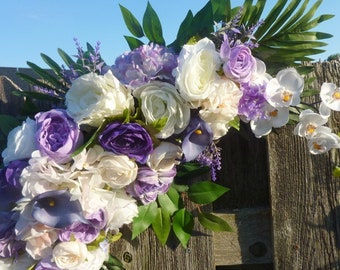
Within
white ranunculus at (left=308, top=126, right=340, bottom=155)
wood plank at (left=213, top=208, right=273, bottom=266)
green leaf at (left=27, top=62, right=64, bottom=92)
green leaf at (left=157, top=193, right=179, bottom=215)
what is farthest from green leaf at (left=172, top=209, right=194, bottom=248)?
green leaf at (left=27, top=62, right=64, bottom=92)

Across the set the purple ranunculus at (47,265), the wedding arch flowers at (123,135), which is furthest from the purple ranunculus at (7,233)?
the purple ranunculus at (47,265)

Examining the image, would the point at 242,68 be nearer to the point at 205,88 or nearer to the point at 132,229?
the point at 205,88

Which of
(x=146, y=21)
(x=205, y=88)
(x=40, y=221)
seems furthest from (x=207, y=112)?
(x=40, y=221)

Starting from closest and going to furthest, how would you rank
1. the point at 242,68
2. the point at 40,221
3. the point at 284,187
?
the point at 40,221, the point at 242,68, the point at 284,187

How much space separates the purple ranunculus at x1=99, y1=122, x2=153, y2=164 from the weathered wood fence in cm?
36

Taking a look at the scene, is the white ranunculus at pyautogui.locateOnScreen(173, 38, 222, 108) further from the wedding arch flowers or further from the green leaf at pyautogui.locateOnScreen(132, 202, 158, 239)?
the green leaf at pyautogui.locateOnScreen(132, 202, 158, 239)

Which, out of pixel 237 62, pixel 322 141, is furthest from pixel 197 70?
pixel 322 141

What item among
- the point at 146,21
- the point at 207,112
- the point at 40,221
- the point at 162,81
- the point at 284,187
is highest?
the point at 146,21

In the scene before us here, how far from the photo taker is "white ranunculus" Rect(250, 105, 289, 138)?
5.63ft

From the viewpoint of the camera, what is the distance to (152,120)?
156cm

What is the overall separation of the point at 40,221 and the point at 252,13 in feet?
3.10

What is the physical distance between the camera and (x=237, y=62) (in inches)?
62.1

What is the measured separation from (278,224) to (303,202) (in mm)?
122

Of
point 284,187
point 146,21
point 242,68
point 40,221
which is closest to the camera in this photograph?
point 40,221
